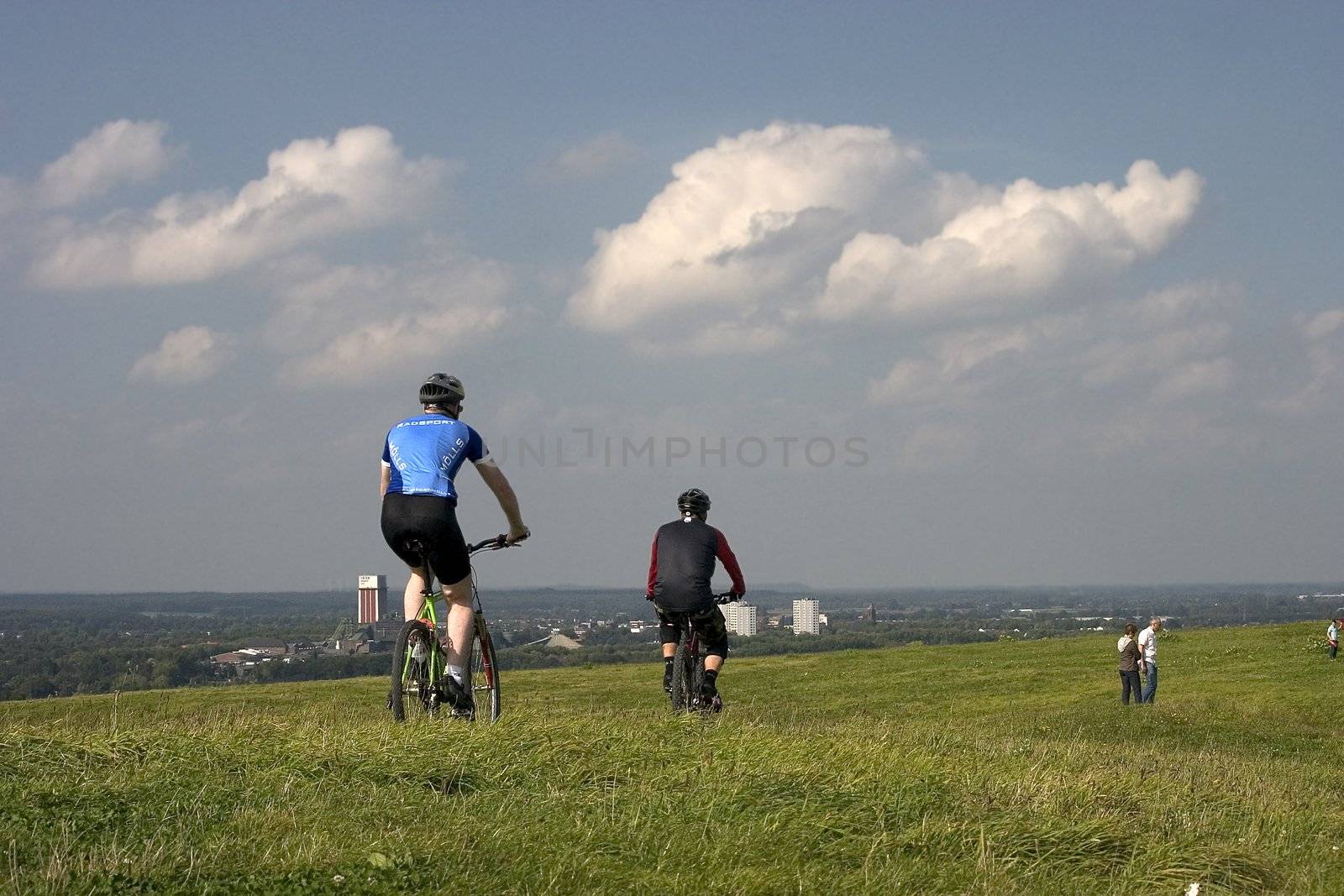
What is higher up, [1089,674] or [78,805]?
[78,805]

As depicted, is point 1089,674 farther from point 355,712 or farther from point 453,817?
point 453,817

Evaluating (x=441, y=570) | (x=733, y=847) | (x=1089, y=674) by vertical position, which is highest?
(x=441, y=570)

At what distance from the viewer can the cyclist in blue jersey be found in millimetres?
9281

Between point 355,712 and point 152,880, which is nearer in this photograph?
point 152,880

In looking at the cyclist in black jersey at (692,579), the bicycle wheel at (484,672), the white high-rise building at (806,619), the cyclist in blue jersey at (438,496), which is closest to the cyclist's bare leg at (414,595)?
the cyclist in blue jersey at (438,496)

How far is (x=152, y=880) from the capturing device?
487 centimetres

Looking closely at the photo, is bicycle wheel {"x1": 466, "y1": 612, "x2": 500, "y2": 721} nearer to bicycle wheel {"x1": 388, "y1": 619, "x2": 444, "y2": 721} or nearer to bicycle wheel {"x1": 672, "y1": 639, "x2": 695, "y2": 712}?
bicycle wheel {"x1": 388, "y1": 619, "x2": 444, "y2": 721}

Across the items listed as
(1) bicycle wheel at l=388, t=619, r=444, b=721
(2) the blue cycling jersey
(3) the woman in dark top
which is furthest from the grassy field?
(3) the woman in dark top

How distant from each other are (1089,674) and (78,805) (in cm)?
3234

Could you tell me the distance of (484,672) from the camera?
10.2 meters

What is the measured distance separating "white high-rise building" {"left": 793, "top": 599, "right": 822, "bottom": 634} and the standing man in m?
70.6

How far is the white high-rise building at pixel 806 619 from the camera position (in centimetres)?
10391

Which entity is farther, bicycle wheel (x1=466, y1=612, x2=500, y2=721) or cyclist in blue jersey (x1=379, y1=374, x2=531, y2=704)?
bicycle wheel (x1=466, y1=612, x2=500, y2=721)

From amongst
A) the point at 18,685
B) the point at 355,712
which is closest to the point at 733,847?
the point at 355,712
